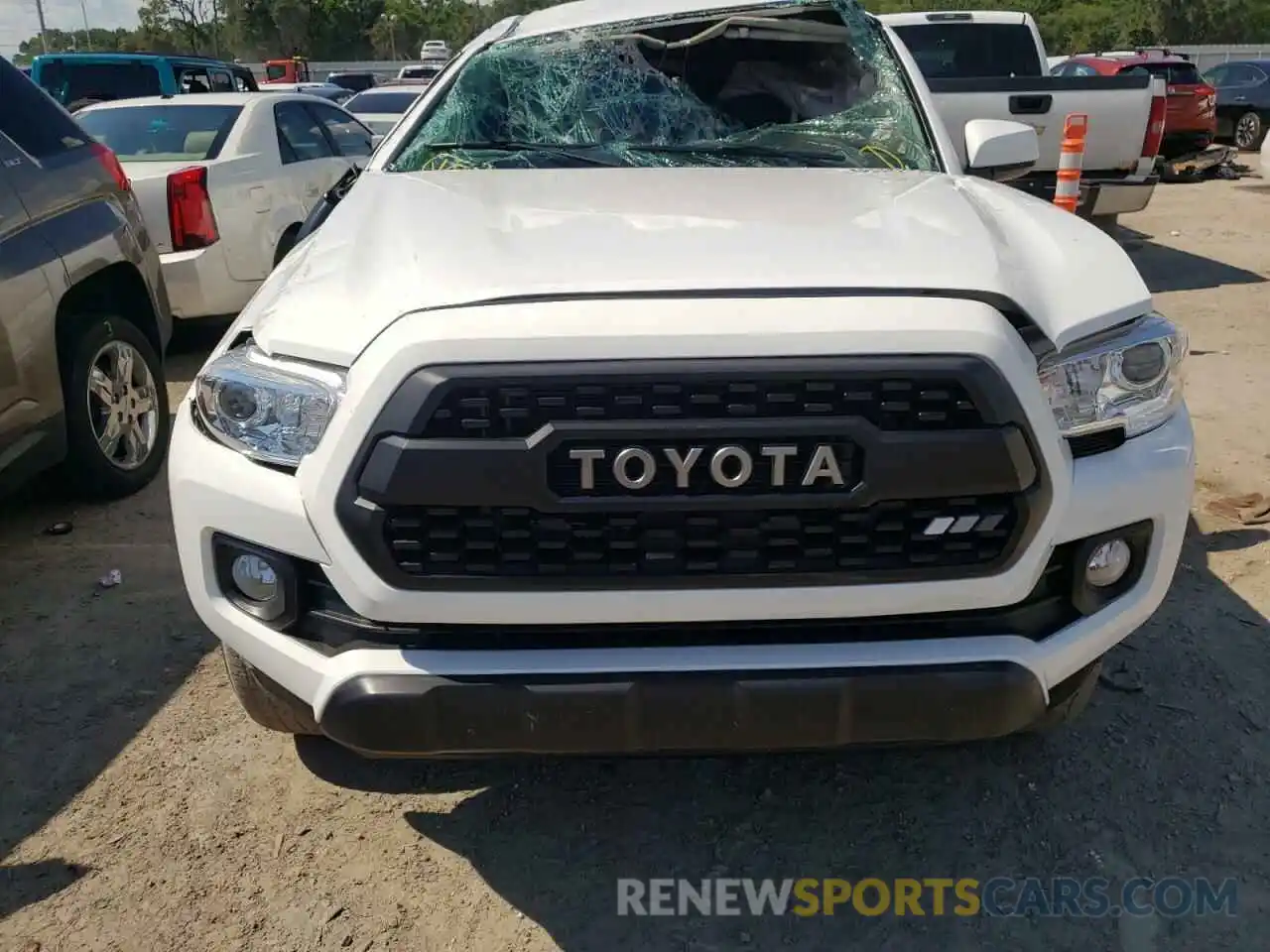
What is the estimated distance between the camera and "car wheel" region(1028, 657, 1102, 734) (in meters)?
2.20

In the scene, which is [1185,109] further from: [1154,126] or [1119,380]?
[1119,380]

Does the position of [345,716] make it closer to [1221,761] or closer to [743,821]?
[743,821]

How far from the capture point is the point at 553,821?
261cm

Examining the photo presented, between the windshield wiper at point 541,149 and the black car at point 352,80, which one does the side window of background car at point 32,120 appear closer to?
the windshield wiper at point 541,149

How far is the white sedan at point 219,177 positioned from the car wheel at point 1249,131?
676 inches

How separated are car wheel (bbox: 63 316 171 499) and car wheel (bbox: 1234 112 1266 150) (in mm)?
19769

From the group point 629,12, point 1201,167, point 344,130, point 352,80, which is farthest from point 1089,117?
point 352,80

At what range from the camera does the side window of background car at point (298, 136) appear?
7305mm

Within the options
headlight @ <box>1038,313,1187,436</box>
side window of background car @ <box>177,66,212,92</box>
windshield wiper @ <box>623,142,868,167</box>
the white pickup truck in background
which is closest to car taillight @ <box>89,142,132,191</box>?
windshield wiper @ <box>623,142,868,167</box>

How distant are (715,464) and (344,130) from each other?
7270mm

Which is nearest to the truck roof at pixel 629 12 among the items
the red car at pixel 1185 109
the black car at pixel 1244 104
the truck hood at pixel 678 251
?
the truck hood at pixel 678 251

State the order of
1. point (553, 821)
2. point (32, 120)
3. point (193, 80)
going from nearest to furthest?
1. point (553, 821)
2. point (32, 120)
3. point (193, 80)

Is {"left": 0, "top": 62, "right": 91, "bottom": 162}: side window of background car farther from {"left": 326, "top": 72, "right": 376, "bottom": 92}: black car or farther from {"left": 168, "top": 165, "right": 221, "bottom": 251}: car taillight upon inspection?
{"left": 326, "top": 72, "right": 376, "bottom": 92}: black car

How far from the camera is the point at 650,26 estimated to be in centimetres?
381
